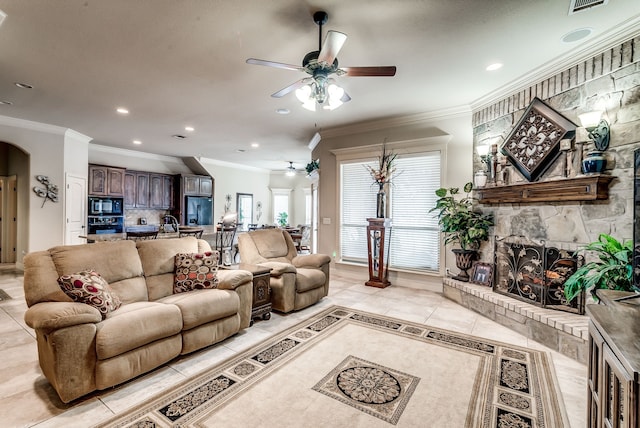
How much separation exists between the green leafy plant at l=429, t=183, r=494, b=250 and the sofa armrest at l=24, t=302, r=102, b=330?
4.17 m

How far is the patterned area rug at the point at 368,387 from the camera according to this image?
6.17ft

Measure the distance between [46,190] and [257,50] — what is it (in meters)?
5.47

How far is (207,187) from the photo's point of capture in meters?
9.49

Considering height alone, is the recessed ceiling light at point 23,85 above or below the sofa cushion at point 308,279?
above

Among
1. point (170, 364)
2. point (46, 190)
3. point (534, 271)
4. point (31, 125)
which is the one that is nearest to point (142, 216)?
point (46, 190)

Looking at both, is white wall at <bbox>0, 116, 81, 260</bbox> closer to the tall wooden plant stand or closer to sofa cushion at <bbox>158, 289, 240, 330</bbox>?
sofa cushion at <bbox>158, 289, 240, 330</bbox>

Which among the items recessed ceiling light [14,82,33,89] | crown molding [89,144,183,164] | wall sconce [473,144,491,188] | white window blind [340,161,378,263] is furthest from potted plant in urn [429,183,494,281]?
crown molding [89,144,183,164]

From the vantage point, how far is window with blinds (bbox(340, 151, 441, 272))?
5000 mm

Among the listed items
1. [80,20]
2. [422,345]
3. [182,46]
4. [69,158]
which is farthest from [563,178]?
[69,158]

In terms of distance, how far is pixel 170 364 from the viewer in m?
2.54

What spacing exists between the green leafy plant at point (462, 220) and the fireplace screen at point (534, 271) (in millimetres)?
282

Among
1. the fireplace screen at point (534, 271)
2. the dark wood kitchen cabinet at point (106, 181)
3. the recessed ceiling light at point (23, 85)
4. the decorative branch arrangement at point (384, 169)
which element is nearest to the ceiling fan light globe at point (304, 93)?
the decorative branch arrangement at point (384, 169)

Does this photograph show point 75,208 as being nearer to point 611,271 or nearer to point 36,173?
point 36,173

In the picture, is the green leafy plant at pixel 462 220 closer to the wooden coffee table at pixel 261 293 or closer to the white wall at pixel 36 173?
the wooden coffee table at pixel 261 293
